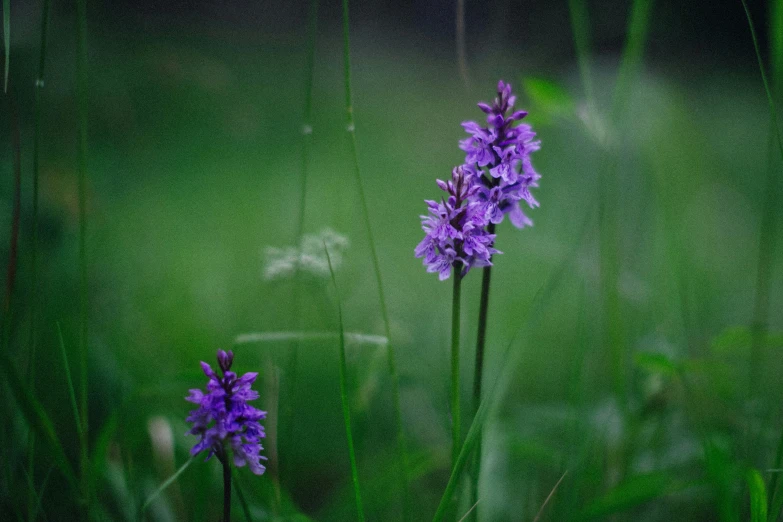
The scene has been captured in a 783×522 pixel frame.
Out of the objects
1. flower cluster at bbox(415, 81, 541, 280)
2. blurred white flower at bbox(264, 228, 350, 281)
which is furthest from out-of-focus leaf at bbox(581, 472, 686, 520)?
blurred white flower at bbox(264, 228, 350, 281)

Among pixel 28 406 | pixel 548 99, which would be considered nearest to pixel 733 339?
pixel 548 99

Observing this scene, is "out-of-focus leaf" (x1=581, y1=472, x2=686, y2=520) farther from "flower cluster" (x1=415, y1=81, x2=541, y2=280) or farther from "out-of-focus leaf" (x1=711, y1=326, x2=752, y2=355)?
"flower cluster" (x1=415, y1=81, x2=541, y2=280)

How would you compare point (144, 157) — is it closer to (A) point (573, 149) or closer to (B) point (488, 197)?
(A) point (573, 149)

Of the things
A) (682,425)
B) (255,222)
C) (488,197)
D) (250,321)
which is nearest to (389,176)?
(255,222)

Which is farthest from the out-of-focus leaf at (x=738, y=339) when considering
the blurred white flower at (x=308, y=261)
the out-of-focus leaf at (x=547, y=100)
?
the blurred white flower at (x=308, y=261)

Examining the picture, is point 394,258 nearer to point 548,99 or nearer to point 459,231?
point 548,99

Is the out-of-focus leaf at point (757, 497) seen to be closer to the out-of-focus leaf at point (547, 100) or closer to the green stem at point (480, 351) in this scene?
the green stem at point (480, 351)
